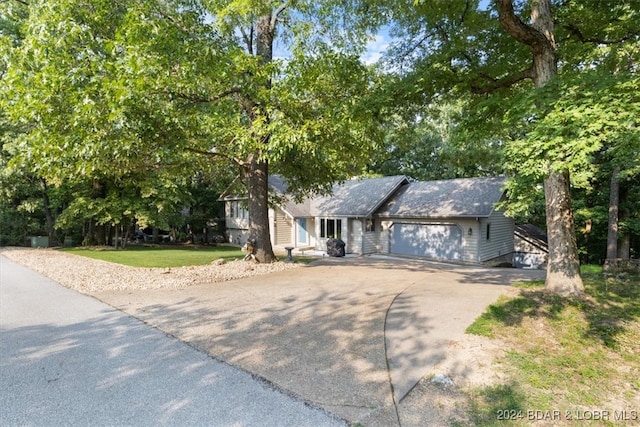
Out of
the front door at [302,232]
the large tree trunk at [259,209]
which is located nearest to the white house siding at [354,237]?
the front door at [302,232]

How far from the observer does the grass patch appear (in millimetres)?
3664

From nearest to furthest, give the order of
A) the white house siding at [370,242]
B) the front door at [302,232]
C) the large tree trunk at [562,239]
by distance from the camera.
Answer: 1. the large tree trunk at [562,239]
2. the white house siding at [370,242]
3. the front door at [302,232]

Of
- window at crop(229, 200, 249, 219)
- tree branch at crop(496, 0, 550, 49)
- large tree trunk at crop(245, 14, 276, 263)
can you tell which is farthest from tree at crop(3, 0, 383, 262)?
window at crop(229, 200, 249, 219)

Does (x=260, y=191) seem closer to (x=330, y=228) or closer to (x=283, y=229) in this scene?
(x=330, y=228)

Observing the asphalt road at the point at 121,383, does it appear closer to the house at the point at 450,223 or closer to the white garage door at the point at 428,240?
the house at the point at 450,223

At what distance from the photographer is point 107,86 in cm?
738

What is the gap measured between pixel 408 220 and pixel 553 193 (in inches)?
455

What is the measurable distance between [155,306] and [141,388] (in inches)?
140

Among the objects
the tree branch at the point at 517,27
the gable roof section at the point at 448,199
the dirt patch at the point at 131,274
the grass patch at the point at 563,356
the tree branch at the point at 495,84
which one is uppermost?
the tree branch at the point at 517,27

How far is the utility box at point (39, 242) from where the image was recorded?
21.8 m

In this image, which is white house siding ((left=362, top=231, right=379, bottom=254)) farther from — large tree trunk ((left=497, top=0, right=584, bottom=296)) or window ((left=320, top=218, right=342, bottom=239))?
large tree trunk ((left=497, top=0, right=584, bottom=296))

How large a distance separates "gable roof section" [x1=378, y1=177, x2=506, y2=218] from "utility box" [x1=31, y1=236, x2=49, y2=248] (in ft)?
66.5

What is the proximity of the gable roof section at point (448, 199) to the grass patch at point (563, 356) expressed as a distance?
31.3 feet

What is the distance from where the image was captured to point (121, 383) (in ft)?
13.1
